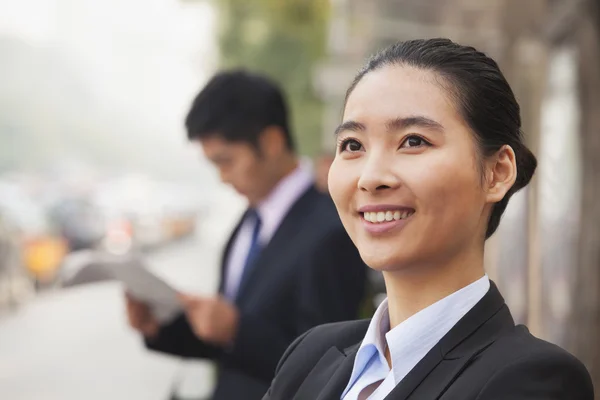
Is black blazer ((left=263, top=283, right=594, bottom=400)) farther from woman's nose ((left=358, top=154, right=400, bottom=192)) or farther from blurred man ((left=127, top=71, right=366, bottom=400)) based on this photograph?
blurred man ((left=127, top=71, right=366, bottom=400))

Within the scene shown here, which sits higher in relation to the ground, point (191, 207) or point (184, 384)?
point (184, 384)

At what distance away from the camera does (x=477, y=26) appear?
29.5 ft

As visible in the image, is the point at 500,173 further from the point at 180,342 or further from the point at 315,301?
the point at 180,342

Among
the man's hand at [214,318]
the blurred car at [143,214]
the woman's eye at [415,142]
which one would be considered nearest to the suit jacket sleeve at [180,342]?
the man's hand at [214,318]

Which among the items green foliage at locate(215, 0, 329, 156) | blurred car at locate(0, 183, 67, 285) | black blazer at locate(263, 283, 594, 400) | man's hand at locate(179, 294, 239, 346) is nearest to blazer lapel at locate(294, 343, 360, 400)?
black blazer at locate(263, 283, 594, 400)

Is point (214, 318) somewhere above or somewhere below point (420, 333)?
below

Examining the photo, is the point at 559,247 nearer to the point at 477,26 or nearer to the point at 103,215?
the point at 477,26

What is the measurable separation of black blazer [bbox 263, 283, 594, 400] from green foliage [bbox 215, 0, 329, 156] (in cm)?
1980

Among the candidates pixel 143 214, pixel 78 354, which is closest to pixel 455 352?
pixel 78 354

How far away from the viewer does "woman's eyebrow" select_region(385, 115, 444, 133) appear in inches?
54.6

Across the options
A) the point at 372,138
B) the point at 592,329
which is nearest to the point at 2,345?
the point at 592,329

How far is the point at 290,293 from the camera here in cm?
279

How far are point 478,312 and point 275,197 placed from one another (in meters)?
1.69

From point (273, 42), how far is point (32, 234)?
357 inches
